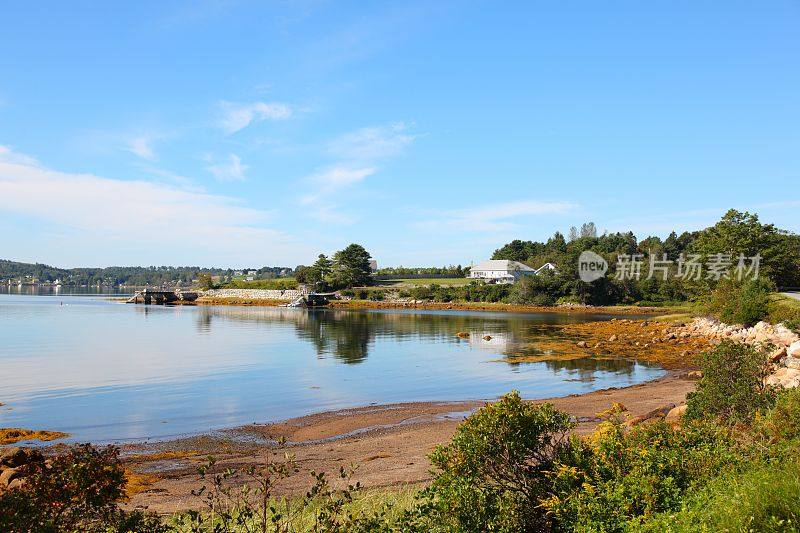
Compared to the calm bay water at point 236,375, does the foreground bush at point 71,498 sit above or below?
above

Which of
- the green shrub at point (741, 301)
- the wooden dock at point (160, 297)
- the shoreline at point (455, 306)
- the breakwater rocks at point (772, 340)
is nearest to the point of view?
the breakwater rocks at point (772, 340)

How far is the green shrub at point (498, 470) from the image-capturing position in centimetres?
674

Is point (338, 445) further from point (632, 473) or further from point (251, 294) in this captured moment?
point (251, 294)

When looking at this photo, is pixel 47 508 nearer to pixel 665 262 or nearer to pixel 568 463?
pixel 568 463

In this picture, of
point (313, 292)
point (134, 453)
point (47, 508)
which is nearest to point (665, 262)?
point (313, 292)

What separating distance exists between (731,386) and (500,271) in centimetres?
12405

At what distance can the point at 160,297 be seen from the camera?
133125 millimetres

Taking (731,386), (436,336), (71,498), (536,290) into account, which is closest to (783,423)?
(731,386)

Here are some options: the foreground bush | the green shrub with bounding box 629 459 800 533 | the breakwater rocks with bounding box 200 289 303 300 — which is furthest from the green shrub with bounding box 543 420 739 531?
the breakwater rocks with bounding box 200 289 303 300

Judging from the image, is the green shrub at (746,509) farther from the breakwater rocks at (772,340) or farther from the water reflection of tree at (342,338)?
the water reflection of tree at (342,338)

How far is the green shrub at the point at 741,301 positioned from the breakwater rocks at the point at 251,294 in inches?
3519

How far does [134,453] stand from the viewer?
16.5 m

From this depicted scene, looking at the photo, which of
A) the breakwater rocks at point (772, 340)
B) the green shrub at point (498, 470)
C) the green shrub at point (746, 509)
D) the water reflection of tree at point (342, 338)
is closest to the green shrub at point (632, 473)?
the green shrub at point (498, 470)

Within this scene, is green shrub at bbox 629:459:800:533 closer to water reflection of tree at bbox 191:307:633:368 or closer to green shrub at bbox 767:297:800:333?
water reflection of tree at bbox 191:307:633:368
